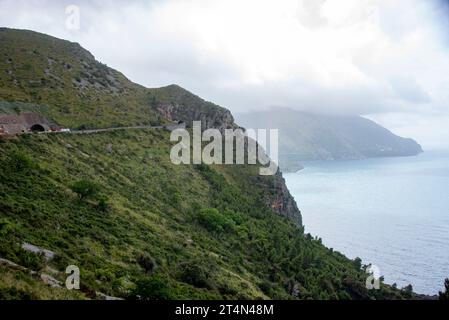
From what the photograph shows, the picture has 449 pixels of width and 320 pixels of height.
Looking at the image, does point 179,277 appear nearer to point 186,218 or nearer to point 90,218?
point 90,218

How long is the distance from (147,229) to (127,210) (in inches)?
150

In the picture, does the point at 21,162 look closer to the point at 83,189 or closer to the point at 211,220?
the point at 83,189

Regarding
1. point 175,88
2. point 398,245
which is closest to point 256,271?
point 398,245

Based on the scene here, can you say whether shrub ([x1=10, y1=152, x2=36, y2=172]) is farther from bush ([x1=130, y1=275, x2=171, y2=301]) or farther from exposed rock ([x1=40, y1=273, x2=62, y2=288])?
bush ([x1=130, y1=275, x2=171, y2=301])

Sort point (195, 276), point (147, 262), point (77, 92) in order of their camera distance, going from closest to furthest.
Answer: point (147, 262) < point (195, 276) < point (77, 92)

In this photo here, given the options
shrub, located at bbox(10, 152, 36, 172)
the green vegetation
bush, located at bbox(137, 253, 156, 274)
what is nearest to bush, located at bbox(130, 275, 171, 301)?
the green vegetation

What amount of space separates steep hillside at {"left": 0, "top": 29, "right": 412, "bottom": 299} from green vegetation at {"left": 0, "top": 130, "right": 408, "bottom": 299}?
0.16 metres

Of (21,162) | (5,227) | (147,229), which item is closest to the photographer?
(5,227)

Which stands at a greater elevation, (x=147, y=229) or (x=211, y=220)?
(x=147, y=229)

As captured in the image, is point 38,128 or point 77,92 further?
point 77,92

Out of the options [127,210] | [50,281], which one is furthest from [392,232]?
[50,281]

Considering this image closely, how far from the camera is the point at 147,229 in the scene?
143ft

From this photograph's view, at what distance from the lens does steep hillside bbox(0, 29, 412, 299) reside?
87.0 ft

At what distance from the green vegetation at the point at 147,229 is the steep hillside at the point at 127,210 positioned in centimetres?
16
